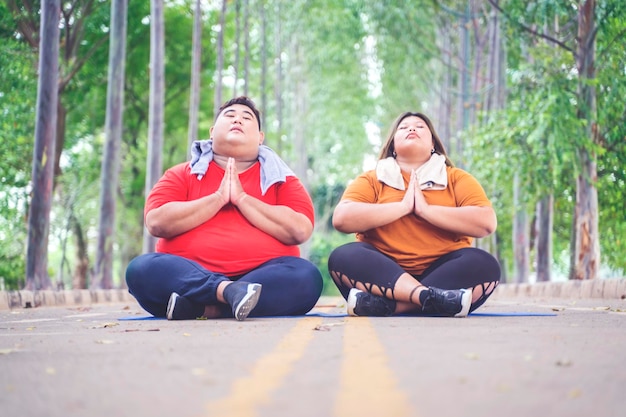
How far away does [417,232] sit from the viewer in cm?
742

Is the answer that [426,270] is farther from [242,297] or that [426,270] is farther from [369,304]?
[242,297]

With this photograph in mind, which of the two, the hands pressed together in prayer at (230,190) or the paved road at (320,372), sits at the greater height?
the hands pressed together in prayer at (230,190)

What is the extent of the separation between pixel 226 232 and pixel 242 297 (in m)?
1.01

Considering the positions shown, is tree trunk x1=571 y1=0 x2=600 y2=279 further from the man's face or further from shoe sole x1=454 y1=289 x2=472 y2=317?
shoe sole x1=454 y1=289 x2=472 y2=317

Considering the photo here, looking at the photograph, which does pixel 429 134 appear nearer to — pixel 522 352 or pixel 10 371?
pixel 522 352

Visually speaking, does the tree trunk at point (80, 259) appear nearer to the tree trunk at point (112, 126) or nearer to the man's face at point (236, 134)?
the tree trunk at point (112, 126)

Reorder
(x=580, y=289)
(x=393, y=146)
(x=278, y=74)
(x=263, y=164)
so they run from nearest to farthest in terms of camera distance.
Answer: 1. (x=263, y=164)
2. (x=393, y=146)
3. (x=580, y=289)
4. (x=278, y=74)

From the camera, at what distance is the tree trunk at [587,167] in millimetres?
16609

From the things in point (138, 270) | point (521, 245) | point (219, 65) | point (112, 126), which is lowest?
point (521, 245)

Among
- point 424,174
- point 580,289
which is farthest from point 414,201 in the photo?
point 580,289

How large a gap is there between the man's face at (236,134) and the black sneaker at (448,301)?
1865mm

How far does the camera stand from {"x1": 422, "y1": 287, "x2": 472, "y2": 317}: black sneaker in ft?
22.0

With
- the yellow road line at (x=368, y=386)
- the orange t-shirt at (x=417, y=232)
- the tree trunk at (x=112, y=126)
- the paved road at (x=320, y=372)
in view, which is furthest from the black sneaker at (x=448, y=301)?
the tree trunk at (x=112, y=126)

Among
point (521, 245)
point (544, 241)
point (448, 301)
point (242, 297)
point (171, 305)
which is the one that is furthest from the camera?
point (521, 245)
